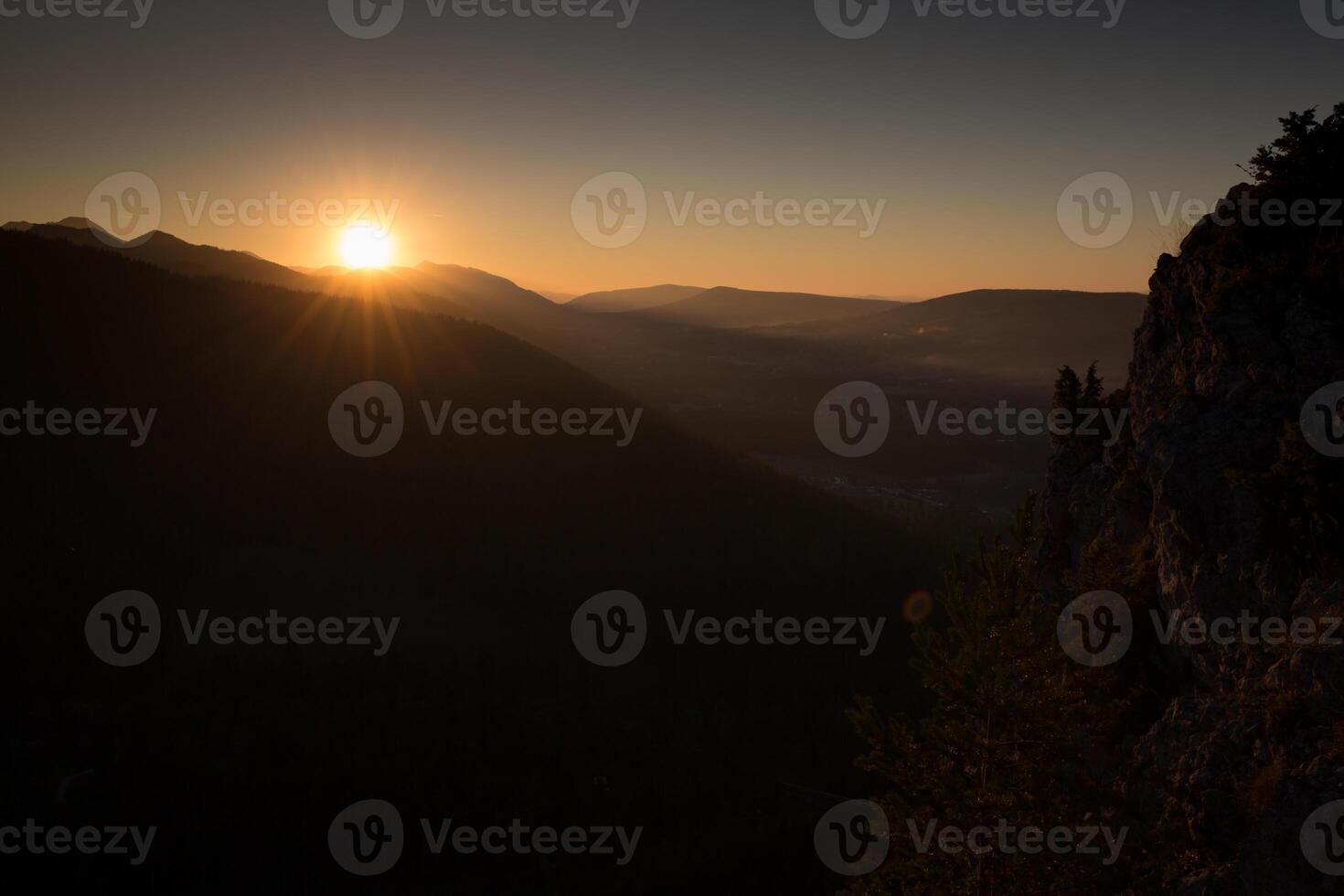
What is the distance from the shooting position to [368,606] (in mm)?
54094

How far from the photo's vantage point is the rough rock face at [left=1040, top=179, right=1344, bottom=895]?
41.9 ft

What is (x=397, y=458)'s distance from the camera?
72.9 metres

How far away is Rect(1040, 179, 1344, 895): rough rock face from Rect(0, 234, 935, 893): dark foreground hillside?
29595mm

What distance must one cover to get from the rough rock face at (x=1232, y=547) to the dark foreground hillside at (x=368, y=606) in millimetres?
29595

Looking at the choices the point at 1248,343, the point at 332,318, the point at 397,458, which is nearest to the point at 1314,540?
the point at 1248,343

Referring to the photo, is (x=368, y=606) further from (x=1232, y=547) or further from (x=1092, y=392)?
(x=1232, y=547)

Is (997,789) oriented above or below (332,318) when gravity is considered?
below

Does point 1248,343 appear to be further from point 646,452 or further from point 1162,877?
point 646,452

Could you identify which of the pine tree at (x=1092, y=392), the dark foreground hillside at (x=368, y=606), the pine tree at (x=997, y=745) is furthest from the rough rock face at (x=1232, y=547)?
the dark foreground hillside at (x=368, y=606)

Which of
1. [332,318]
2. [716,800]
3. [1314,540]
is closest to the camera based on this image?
[1314,540]

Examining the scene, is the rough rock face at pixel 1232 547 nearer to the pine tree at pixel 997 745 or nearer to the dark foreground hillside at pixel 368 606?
the pine tree at pixel 997 745

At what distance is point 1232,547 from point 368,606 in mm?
50256

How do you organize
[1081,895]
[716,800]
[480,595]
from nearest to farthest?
1. [1081,895]
2. [716,800]
3. [480,595]

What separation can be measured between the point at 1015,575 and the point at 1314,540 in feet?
16.9
